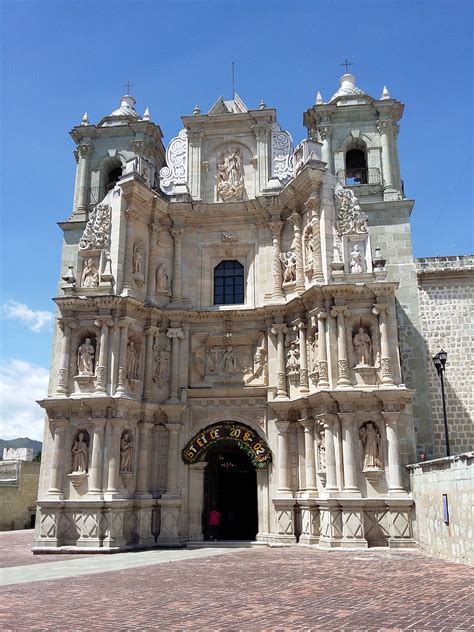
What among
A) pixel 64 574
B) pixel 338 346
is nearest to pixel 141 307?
pixel 338 346

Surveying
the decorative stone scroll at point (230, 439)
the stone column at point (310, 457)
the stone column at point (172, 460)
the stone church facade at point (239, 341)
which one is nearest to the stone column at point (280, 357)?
the stone church facade at point (239, 341)

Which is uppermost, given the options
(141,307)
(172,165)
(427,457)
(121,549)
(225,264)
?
(172,165)

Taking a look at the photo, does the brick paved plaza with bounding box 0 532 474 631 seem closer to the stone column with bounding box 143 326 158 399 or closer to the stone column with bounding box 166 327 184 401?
the stone column with bounding box 143 326 158 399

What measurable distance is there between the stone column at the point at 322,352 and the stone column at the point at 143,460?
707 cm

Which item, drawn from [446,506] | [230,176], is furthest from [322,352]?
[230,176]

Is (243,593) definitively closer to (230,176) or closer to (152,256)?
(152,256)

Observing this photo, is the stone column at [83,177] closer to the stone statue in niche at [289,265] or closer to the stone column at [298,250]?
the stone statue in niche at [289,265]

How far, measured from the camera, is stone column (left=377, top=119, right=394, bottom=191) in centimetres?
2627

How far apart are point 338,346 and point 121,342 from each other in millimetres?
8333

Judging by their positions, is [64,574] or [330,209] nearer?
[64,574]

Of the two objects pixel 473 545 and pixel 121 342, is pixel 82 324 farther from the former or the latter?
pixel 473 545

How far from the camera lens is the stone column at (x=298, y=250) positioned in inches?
942

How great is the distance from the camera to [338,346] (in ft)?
70.7

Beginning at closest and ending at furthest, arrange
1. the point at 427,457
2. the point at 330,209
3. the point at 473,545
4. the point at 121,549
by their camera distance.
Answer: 1. the point at 473,545
2. the point at 121,549
3. the point at 427,457
4. the point at 330,209
